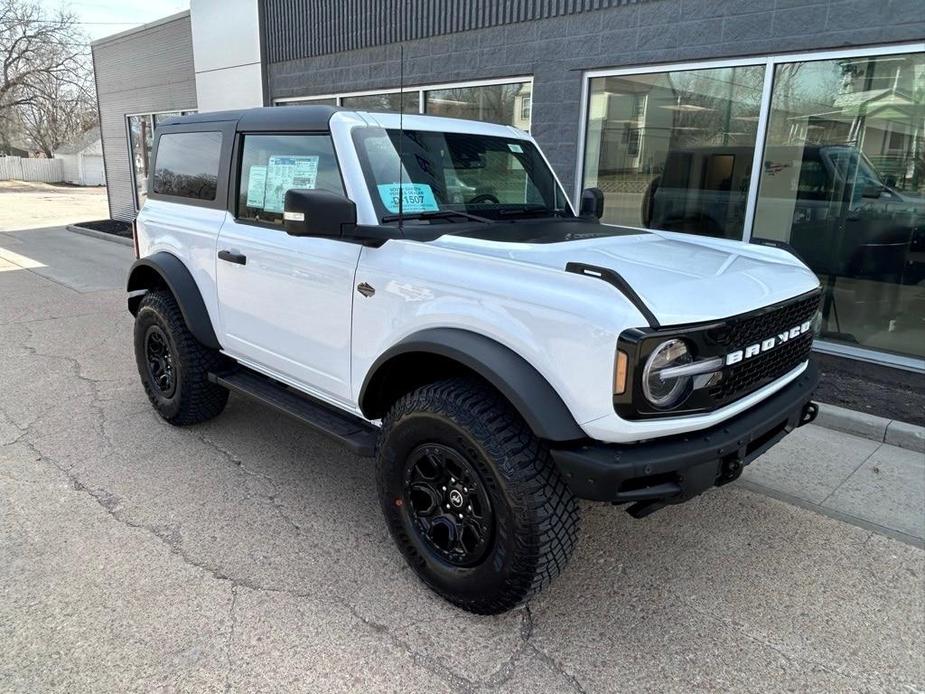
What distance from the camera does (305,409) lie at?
11.2ft

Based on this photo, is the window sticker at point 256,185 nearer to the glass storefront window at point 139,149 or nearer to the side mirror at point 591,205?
the side mirror at point 591,205

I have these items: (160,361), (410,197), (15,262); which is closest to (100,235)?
(15,262)

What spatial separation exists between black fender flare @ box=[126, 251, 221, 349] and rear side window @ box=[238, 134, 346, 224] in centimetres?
62

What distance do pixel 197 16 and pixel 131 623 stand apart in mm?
13404

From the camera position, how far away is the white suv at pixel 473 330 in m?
2.28

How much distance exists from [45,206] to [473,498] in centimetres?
2600

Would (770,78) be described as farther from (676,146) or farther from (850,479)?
(850,479)

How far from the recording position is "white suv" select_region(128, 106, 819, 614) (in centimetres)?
228

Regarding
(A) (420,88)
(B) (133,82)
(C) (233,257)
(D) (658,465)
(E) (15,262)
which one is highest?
(B) (133,82)

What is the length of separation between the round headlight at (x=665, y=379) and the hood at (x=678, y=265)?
0.31ft

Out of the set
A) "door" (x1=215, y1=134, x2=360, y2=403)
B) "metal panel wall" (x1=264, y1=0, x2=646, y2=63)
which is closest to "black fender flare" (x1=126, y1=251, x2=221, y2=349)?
"door" (x1=215, y1=134, x2=360, y2=403)

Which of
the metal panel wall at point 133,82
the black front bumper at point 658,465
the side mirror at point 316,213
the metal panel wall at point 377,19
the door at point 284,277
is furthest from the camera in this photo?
the metal panel wall at point 133,82

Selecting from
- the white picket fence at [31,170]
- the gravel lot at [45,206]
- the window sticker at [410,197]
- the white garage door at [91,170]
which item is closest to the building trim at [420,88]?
the window sticker at [410,197]

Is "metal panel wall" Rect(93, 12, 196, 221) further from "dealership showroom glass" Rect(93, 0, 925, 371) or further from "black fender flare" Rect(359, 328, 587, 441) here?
"black fender flare" Rect(359, 328, 587, 441)
